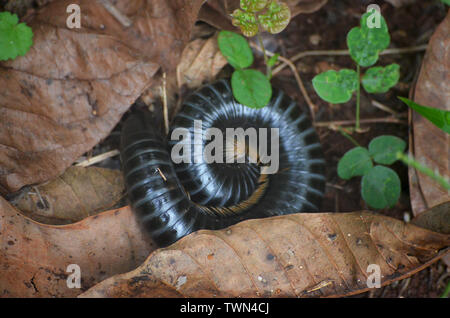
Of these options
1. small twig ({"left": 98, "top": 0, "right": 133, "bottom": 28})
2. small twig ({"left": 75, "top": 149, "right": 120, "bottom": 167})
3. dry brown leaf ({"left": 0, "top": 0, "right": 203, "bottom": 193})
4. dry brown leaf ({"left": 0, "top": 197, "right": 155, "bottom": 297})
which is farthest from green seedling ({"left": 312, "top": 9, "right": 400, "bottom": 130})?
dry brown leaf ({"left": 0, "top": 197, "right": 155, "bottom": 297})

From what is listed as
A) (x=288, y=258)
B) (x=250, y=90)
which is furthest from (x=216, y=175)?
(x=288, y=258)

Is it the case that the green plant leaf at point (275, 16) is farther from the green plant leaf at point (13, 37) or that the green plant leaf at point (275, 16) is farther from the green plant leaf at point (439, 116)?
the green plant leaf at point (13, 37)

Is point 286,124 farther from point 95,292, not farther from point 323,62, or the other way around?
point 95,292

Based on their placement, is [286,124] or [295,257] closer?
[295,257]

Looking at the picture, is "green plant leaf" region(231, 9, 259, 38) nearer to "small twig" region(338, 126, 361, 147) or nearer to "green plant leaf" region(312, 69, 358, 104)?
"green plant leaf" region(312, 69, 358, 104)

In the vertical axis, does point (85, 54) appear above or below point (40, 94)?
above
